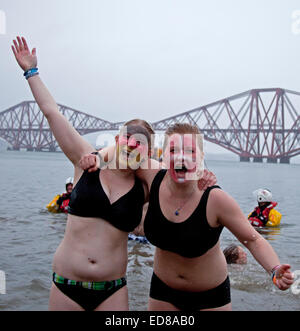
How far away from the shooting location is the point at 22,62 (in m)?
3.06

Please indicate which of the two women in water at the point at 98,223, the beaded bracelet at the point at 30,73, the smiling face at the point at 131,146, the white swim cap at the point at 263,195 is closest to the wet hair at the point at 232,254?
the white swim cap at the point at 263,195

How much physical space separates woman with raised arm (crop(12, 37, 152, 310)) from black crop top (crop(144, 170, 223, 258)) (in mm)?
170

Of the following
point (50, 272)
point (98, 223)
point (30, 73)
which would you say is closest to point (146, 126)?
point (98, 223)

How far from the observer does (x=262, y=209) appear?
38.9 feet

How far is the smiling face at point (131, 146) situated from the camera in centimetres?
272

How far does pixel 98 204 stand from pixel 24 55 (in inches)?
57.4

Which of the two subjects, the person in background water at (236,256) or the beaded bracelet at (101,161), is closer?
the beaded bracelet at (101,161)

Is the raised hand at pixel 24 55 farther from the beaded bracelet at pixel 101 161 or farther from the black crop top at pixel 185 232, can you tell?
the black crop top at pixel 185 232

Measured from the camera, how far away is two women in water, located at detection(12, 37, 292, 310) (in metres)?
2.57

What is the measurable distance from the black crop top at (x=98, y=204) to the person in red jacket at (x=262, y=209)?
358 inches

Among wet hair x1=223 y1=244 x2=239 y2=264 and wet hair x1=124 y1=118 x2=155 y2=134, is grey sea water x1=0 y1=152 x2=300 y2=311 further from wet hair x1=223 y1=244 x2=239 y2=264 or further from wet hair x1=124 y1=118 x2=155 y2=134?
wet hair x1=124 y1=118 x2=155 y2=134

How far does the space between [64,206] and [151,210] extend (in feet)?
33.7
